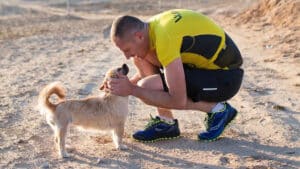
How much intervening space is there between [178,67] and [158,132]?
3.23ft

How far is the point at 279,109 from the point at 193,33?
7.06 feet

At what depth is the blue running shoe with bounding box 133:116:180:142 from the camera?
230 inches

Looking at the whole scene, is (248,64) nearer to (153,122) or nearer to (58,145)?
(153,122)

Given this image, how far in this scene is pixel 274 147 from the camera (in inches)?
220

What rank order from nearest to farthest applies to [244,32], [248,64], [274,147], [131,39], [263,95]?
[131,39] → [274,147] → [263,95] → [248,64] → [244,32]

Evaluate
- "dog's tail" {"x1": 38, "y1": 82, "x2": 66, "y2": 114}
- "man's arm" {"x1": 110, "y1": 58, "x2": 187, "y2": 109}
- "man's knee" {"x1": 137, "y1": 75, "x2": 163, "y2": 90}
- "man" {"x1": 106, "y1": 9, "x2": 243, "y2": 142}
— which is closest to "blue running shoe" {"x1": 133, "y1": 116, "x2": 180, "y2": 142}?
"man" {"x1": 106, "y1": 9, "x2": 243, "y2": 142}

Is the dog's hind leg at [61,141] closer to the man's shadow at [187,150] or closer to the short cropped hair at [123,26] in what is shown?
the man's shadow at [187,150]

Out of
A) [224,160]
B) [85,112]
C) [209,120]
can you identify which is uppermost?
[85,112]

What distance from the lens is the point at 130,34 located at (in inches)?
201

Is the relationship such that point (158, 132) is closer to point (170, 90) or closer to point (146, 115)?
point (170, 90)

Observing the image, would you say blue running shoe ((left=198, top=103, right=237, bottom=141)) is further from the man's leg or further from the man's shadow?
the man's leg

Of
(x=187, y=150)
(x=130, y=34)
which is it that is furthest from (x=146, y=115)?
(x=130, y=34)

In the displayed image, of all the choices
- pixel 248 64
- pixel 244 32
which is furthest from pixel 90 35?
pixel 248 64

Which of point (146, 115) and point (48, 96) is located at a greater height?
point (48, 96)
